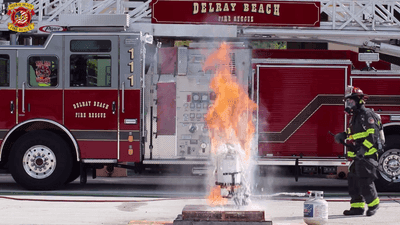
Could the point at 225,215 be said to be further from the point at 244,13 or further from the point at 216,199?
the point at 244,13

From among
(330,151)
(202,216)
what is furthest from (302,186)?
(202,216)

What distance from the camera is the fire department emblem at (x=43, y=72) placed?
11.9 meters

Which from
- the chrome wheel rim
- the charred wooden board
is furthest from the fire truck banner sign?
the charred wooden board

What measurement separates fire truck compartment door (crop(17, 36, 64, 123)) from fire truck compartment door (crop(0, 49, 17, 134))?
103 millimetres

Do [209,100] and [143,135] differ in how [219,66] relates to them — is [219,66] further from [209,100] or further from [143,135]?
[143,135]

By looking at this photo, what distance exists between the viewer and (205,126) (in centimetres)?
1202

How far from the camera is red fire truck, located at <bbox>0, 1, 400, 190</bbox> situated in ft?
38.7

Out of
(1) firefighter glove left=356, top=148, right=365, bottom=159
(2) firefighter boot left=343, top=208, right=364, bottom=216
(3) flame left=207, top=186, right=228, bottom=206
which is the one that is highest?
(1) firefighter glove left=356, top=148, right=365, bottom=159

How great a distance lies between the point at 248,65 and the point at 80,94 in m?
3.03

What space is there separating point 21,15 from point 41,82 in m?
2.67

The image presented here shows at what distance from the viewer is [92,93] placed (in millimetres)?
11766

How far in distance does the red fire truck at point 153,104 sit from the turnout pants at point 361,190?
2.60 meters

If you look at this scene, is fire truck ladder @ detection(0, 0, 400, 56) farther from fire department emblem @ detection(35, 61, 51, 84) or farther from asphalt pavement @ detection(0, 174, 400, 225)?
asphalt pavement @ detection(0, 174, 400, 225)

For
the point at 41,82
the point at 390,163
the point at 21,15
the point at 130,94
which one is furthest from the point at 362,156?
the point at 21,15
